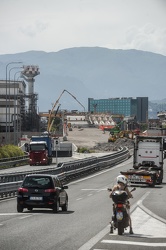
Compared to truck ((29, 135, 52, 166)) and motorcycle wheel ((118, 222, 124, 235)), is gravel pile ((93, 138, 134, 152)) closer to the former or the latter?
truck ((29, 135, 52, 166))

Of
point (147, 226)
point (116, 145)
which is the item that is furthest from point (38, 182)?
point (116, 145)

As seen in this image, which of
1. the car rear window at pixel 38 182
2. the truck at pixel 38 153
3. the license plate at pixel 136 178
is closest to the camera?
the car rear window at pixel 38 182

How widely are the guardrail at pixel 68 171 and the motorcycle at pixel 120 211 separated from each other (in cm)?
1853

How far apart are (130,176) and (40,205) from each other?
21.3 metres

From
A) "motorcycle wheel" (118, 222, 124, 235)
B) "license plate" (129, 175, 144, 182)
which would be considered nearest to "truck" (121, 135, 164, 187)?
"license plate" (129, 175, 144, 182)

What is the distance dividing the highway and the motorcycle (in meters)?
0.28

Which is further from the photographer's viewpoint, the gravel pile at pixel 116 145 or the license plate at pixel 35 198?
the gravel pile at pixel 116 145

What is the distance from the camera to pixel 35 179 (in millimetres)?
26625

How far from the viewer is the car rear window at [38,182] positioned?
2641 cm

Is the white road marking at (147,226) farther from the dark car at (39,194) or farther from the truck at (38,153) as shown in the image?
the truck at (38,153)

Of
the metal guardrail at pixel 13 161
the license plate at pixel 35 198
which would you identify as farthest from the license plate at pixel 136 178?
the metal guardrail at pixel 13 161

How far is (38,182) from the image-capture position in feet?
87.3

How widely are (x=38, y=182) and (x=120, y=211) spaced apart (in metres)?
8.93

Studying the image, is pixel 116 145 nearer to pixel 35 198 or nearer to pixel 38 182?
pixel 38 182
